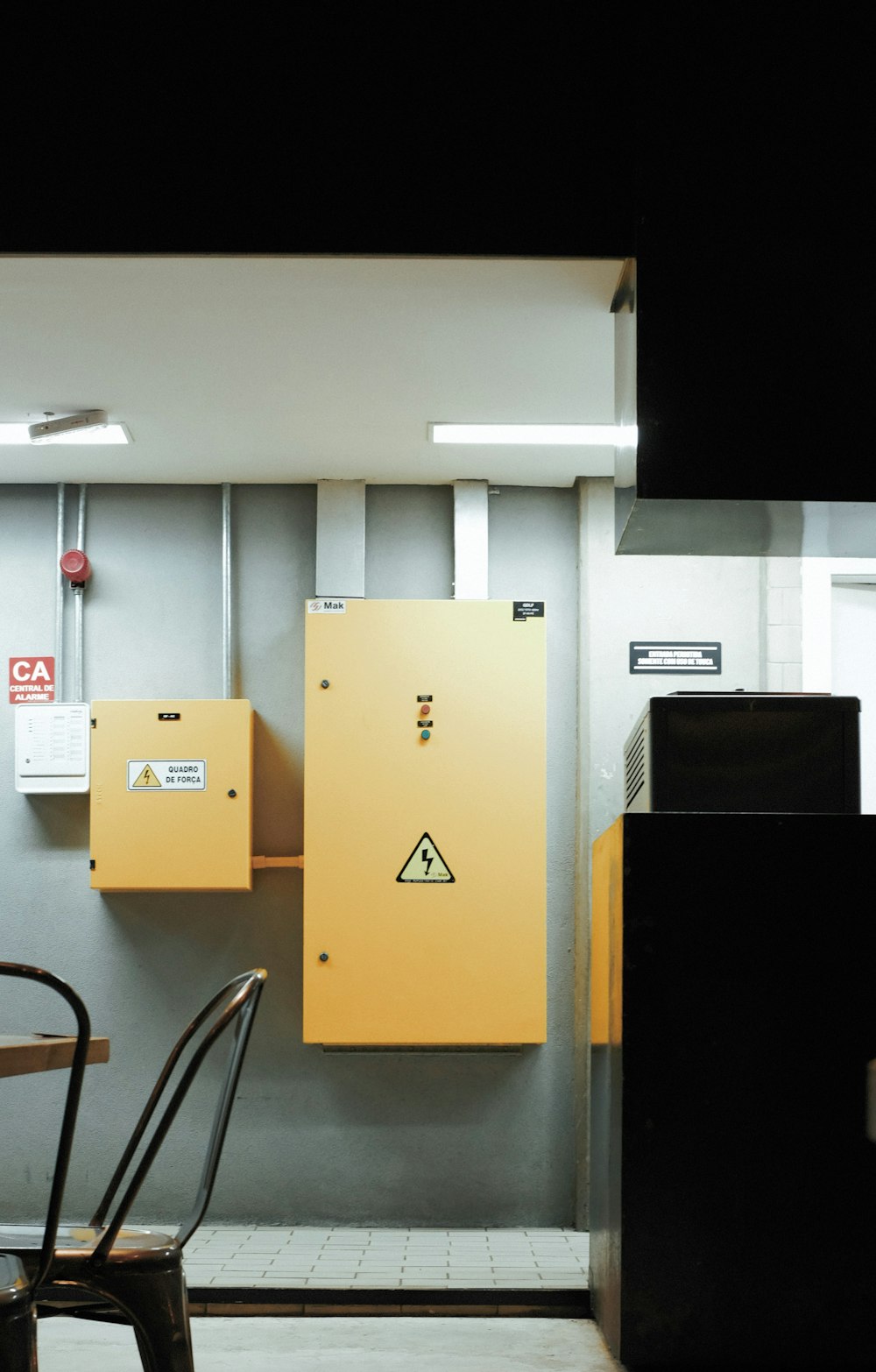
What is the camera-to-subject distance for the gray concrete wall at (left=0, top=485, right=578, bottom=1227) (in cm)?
464

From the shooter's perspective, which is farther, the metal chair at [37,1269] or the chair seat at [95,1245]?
the chair seat at [95,1245]

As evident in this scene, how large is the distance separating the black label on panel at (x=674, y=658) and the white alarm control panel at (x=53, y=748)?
6.35 ft

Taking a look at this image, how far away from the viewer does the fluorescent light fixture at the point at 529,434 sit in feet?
14.1

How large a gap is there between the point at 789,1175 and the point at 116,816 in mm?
2555

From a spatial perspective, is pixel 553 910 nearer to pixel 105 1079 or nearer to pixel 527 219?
pixel 105 1079

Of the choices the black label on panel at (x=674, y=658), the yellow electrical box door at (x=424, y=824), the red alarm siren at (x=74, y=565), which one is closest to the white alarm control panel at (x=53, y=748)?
the red alarm siren at (x=74, y=565)

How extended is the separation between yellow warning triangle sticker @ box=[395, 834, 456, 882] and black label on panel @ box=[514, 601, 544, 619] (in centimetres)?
83

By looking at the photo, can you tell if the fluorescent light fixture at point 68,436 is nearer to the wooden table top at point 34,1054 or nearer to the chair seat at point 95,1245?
the wooden table top at point 34,1054

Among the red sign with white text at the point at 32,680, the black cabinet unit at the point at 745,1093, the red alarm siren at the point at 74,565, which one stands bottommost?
the black cabinet unit at the point at 745,1093

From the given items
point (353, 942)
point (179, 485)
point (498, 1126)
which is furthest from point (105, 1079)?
point (179, 485)

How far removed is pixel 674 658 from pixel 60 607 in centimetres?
219

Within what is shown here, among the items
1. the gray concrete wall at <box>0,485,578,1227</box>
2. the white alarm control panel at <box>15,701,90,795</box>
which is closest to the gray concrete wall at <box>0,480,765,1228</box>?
the gray concrete wall at <box>0,485,578,1227</box>

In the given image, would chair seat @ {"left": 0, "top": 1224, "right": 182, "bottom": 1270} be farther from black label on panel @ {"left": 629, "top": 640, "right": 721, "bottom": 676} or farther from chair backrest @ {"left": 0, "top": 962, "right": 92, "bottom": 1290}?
black label on panel @ {"left": 629, "top": 640, "right": 721, "bottom": 676}

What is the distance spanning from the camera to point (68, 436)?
430cm
